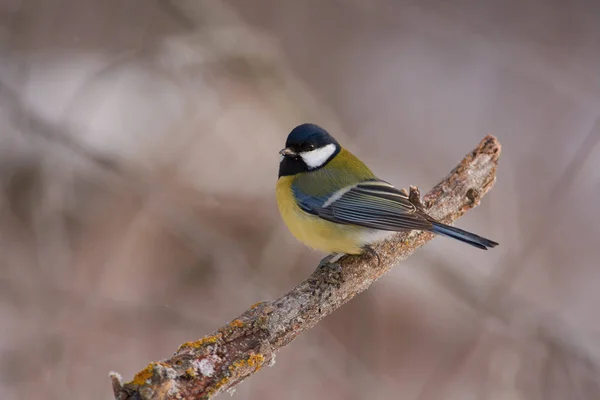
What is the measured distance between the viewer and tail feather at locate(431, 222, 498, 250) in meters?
2.85

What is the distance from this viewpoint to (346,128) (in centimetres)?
718

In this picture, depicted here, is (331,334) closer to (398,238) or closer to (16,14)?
(398,238)

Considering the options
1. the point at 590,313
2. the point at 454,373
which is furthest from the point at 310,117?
the point at 590,313

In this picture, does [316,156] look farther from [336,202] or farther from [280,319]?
[280,319]

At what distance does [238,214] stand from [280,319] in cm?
302

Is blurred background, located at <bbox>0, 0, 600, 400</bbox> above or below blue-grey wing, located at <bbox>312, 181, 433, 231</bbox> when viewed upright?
above

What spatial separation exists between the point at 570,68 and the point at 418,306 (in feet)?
12.4

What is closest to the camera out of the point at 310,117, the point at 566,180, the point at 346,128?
the point at 566,180

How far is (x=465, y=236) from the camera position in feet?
9.53

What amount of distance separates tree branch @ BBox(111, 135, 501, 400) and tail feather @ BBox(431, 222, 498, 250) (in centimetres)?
31

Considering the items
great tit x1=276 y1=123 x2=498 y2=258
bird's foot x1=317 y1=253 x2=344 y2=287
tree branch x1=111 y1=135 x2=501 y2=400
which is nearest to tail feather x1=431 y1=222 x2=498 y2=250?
great tit x1=276 y1=123 x2=498 y2=258

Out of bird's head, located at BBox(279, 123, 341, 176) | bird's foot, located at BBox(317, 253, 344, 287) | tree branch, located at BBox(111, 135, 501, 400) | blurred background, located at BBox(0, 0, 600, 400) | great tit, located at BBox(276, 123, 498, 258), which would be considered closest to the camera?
tree branch, located at BBox(111, 135, 501, 400)

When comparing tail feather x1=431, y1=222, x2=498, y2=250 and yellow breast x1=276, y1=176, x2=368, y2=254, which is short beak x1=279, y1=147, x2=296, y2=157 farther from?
tail feather x1=431, y1=222, x2=498, y2=250

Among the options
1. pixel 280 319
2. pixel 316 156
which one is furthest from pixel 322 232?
pixel 280 319
